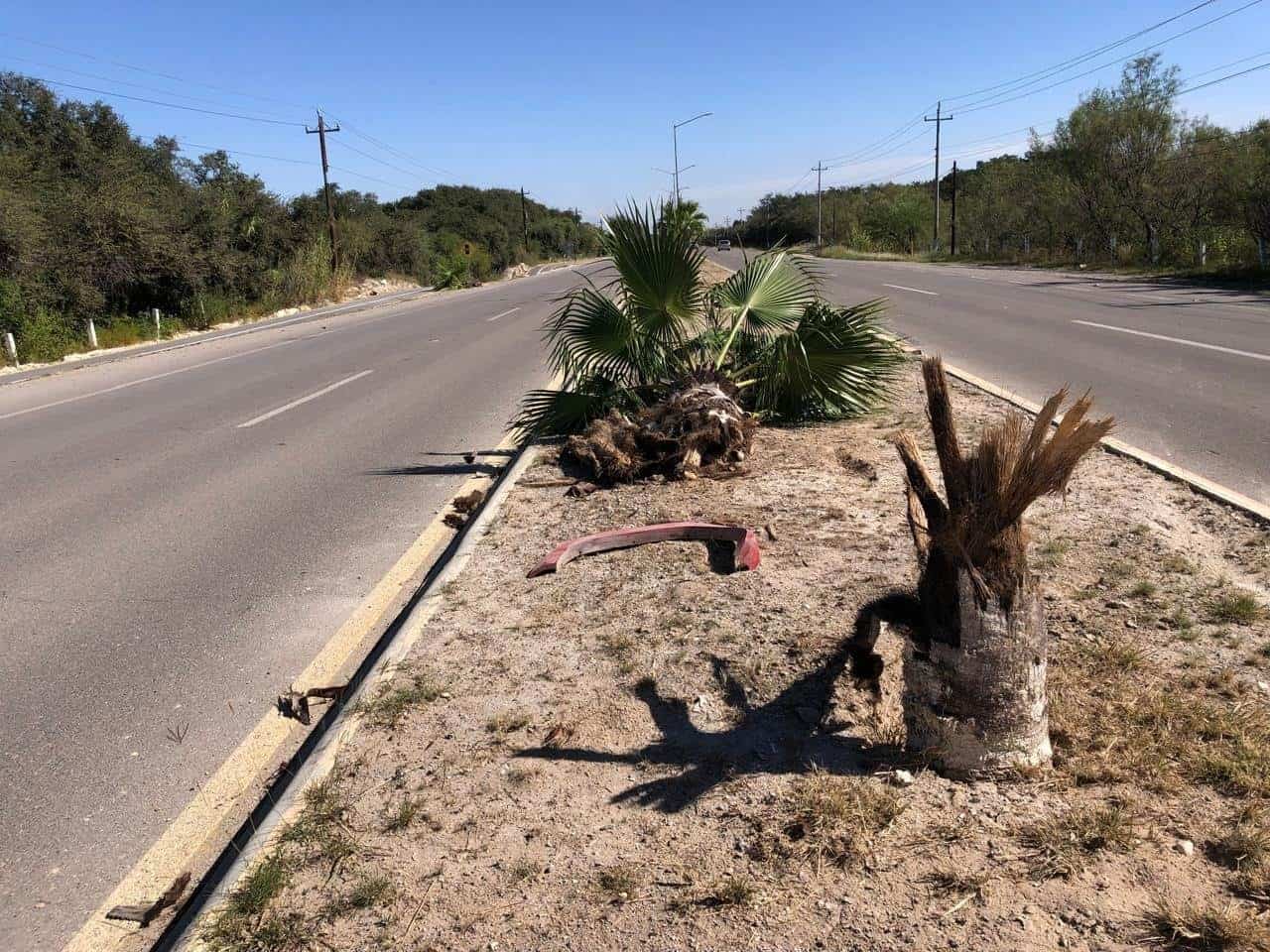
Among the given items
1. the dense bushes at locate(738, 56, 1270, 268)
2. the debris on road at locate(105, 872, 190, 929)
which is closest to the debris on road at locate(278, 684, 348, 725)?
the debris on road at locate(105, 872, 190, 929)

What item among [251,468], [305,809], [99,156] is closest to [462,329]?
[251,468]

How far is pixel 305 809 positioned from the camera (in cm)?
315

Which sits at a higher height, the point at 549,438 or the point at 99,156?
the point at 99,156

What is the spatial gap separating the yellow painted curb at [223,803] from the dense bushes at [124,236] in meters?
4.24

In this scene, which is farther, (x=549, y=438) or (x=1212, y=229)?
(x=1212, y=229)

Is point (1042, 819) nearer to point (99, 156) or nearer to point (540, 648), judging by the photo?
point (540, 648)

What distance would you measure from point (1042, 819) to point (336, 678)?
2884 millimetres

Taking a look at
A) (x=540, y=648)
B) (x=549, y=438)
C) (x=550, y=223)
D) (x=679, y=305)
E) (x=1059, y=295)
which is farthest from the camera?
(x=550, y=223)

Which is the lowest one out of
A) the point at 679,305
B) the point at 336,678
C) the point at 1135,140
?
the point at 336,678

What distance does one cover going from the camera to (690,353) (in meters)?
7.95

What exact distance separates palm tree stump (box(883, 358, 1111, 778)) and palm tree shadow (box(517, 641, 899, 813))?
296 millimetres

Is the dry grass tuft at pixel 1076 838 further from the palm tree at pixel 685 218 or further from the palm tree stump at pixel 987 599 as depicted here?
the palm tree at pixel 685 218

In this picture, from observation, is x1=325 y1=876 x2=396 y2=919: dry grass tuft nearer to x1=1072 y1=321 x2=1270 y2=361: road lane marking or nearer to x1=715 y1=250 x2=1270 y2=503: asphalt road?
x1=715 y1=250 x2=1270 y2=503: asphalt road

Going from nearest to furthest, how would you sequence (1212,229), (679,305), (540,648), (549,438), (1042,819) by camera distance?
1. (1042,819)
2. (540,648)
3. (679,305)
4. (549,438)
5. (1212,229)
